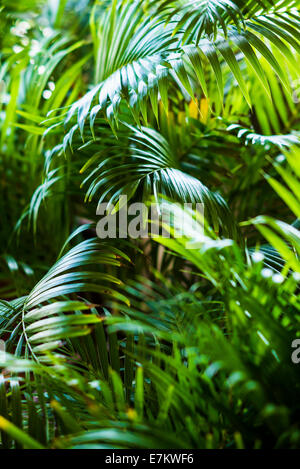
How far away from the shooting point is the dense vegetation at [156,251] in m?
0.39

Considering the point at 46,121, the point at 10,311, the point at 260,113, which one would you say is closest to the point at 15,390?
the point at 10,311

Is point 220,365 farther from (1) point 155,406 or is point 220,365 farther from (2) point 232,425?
(1) point 155,406

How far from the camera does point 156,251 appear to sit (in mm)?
854

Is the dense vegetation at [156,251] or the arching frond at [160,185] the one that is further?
the arching frond at [160,185]

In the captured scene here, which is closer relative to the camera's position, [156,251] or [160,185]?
[160,185]

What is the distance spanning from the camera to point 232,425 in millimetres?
403

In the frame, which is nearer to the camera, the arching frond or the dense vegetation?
the dense vegetation

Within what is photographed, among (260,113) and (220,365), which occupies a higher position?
(260,113)

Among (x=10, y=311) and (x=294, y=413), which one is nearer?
(x=294, y=413)

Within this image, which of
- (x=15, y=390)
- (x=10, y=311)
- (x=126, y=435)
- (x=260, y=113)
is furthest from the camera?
(x=260, y=113)

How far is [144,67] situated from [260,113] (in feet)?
1.24

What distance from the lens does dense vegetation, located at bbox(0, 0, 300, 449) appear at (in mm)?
393

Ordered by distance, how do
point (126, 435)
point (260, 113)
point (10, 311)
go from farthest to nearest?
point (260, 113)
point (10, 311)
point (126, 435)
